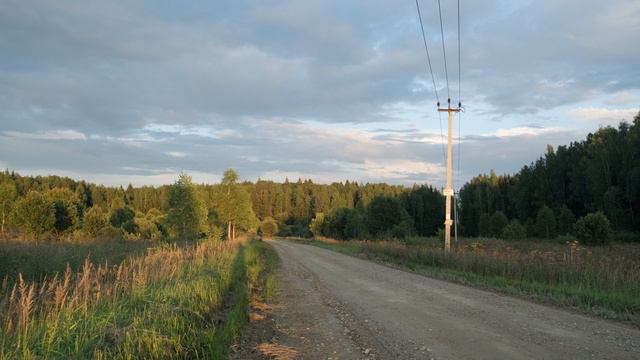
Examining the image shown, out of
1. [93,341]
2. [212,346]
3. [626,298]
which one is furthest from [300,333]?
[626,298]

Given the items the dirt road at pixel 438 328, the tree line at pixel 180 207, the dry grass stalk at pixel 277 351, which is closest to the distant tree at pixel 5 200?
the tree line at pixel 180 207

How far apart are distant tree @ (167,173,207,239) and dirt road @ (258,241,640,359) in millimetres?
24297

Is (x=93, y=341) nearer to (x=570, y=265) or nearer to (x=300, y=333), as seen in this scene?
(x=300, y=333)

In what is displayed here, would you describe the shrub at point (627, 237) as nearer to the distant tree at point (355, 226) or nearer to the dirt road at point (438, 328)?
the distant tree at point (355, 226)

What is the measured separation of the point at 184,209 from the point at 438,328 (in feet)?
99.0

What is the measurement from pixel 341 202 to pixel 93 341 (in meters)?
153

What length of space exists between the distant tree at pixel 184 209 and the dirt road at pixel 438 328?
24297mm

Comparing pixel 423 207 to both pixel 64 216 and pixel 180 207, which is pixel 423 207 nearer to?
pixel 64 216

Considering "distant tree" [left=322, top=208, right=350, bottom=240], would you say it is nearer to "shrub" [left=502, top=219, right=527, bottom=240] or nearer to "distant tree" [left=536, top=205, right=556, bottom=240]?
"distant tree" [left=536, top=205, right=556, bottom=240]

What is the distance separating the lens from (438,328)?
8.26 metres

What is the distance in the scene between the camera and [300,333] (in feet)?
27.0

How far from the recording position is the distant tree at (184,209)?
3570 centimetres

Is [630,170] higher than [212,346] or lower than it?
higher

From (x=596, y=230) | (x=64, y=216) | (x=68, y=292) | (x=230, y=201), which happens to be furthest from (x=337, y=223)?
(x=68, y=292)
